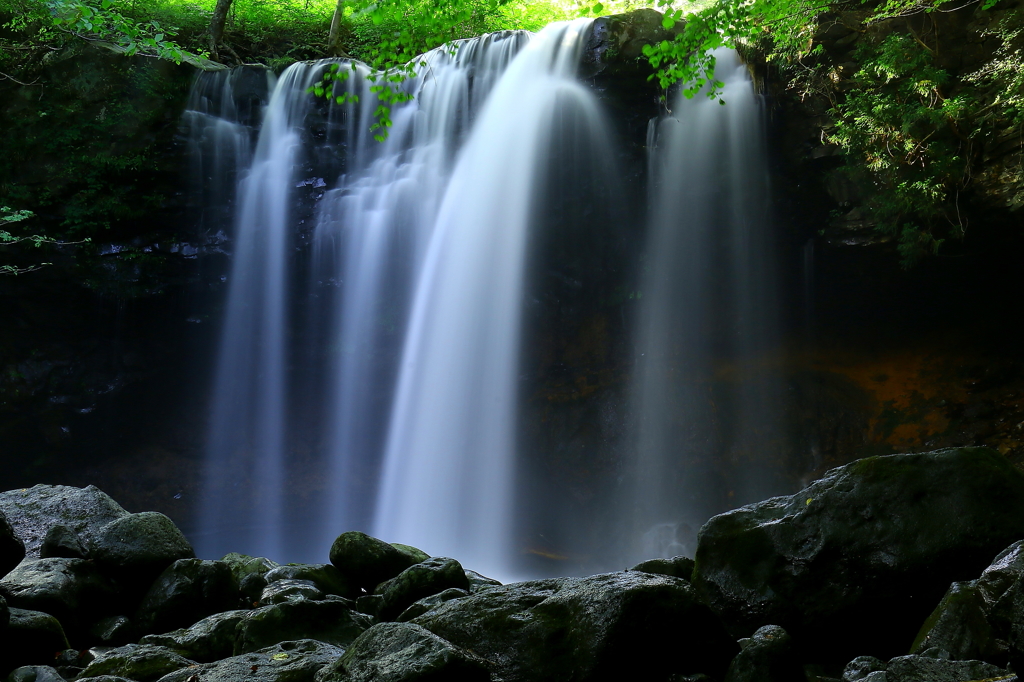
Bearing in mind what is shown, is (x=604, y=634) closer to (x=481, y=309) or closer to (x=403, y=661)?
(x=403, y=661)

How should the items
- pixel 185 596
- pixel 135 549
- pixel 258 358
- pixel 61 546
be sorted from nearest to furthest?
1. pixel 185 596
2. pixel 135 549
3. pixel 61 546
4. pixel 258 358

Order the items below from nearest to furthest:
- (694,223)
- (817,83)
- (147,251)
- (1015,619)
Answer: (1015,619), (817,83), (694,223), (147,251)

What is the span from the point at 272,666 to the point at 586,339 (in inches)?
396

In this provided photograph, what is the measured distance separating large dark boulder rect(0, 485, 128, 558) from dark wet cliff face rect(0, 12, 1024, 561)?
23.5ft

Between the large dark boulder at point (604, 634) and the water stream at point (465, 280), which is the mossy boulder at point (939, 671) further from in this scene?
the water stream at point (465, 280)

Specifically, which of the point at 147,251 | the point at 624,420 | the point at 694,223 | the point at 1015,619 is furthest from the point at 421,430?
the point at 1015,619

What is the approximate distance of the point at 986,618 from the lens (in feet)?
8.34

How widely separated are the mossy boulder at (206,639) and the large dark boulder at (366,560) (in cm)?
105

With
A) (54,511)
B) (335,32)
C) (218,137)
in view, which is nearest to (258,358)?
(218,137)

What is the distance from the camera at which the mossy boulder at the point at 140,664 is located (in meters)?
3.31

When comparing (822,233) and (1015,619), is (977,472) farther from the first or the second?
(822,233)

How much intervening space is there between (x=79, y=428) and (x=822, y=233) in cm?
1433

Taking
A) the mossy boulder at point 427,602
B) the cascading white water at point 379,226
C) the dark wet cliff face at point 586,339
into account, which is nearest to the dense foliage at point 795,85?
the dark wet cliff face at point 586,339

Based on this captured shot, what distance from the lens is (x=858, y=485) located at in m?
3.65
